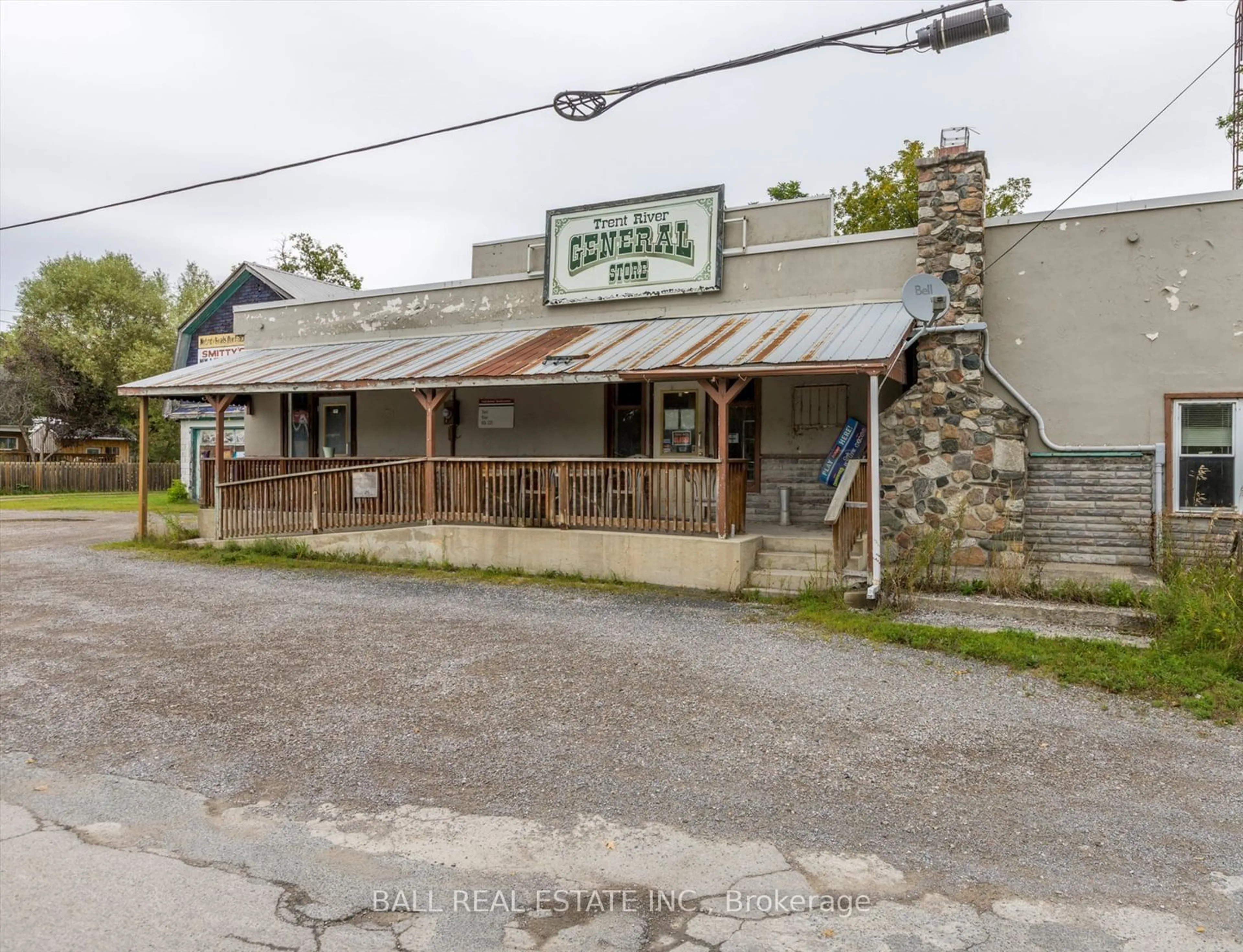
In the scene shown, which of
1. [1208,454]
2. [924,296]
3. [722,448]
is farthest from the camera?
[722,448]

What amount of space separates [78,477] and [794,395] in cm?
3404

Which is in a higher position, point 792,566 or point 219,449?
point 219,449

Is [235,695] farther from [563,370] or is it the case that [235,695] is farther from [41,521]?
[41,521]

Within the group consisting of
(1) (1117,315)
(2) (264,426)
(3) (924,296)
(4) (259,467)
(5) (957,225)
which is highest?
(5) (957,225)

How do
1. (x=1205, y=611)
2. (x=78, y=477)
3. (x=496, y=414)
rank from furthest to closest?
(x=78, y=477)
(x=496, y=414)
(x=1205, y=611)

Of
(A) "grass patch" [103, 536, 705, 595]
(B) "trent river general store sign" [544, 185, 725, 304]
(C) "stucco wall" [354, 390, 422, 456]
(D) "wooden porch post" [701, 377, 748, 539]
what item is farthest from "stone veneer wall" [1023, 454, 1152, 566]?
(C) "stucco wall" [354, 390, 422, 456]

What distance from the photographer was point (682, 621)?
336 inches

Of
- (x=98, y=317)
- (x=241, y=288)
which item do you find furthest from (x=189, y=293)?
(x=241, y=288)

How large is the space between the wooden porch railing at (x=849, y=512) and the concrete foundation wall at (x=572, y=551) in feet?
3.81

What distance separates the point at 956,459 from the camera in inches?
401

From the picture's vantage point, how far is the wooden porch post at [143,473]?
14.8 metres

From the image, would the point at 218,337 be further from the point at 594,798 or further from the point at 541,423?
the point at 594,798

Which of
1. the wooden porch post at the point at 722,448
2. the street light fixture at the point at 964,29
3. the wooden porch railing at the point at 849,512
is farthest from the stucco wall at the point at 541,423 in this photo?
the street light fixture at the point at 964,29

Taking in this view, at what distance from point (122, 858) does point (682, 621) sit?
5709 millimetres
